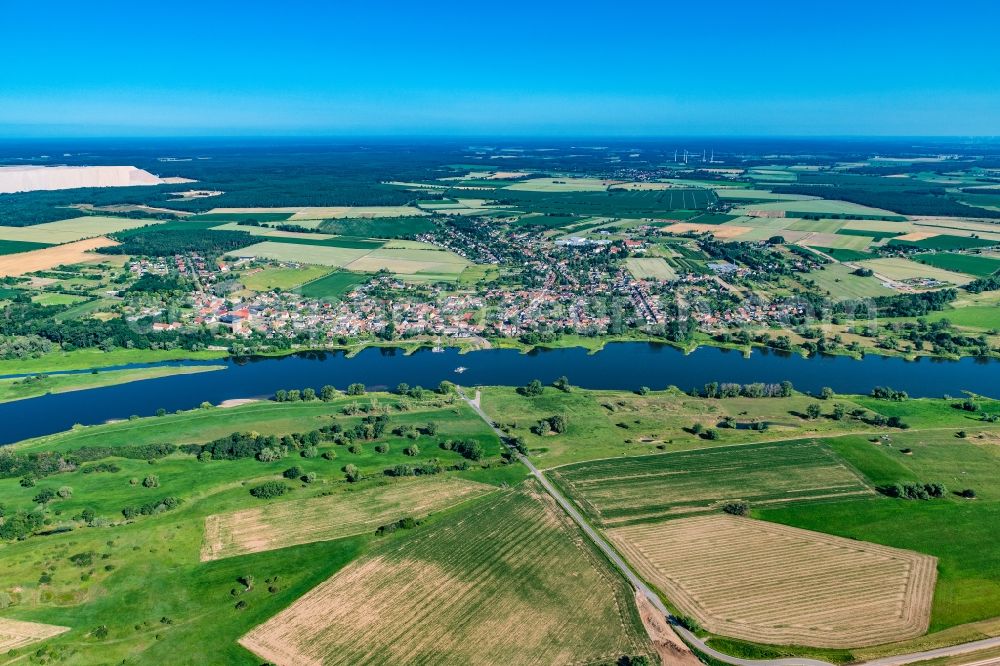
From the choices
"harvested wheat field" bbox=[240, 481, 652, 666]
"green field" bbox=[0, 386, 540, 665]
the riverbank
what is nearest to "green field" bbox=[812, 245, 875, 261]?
the riverbank

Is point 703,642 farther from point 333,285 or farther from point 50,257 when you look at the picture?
point 50,257

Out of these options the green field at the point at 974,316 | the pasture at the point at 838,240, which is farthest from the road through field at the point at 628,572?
the pasture at the point at 838,240

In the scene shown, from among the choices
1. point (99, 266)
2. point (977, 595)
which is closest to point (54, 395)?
point (99, 266)

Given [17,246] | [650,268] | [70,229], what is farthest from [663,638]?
[70,229]

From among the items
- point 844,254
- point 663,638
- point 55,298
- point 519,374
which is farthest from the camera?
point 844,254

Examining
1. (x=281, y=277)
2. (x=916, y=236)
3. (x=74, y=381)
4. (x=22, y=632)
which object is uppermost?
(x=916, y=236)

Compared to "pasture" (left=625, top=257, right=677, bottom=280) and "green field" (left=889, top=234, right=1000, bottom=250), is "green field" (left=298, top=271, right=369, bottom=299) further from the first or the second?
"green field" (left=889, top=234, right=1000, bottom=250)

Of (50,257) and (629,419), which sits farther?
(50,257)
